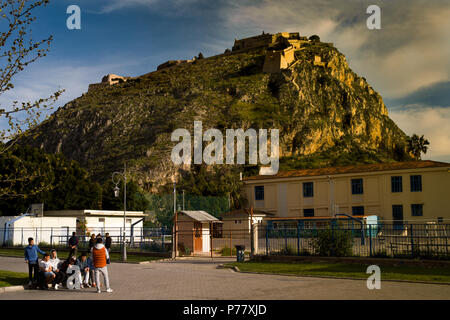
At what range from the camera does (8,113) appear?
16266mm

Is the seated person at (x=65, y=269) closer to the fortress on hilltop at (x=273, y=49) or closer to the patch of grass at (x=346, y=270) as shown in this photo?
the patch of grass at (x=346, y=270)

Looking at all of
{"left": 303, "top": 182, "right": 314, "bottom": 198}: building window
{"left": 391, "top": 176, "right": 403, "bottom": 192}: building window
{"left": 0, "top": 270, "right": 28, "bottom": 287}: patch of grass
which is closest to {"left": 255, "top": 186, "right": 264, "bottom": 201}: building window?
{"left": 303, "top": 182, "right": 314, "bottom": 198}: building window

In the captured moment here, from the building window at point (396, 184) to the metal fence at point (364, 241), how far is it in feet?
81.3

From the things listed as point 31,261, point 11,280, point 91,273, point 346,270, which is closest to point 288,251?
point 346,270

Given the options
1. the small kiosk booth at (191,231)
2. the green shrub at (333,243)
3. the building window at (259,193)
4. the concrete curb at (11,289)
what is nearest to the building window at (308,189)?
the building window at (259,193)

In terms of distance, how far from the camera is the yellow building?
47.4 metres

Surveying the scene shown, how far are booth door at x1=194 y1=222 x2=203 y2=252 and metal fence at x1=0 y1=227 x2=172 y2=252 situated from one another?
5.79ft

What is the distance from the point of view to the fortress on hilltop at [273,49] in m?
136

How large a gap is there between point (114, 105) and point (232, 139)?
45.1 m

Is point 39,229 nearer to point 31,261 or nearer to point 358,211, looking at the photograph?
point 31,261

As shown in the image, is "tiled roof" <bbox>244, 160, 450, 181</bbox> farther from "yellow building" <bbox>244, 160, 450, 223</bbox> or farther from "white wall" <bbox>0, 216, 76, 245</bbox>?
"white wall" <bbox>0, 216, 76, 245</bbox>

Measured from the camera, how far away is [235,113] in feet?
385
